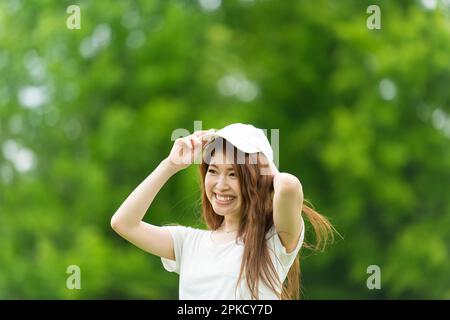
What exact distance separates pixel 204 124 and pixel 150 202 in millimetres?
6918

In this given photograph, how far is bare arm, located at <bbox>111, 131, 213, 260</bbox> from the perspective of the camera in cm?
199

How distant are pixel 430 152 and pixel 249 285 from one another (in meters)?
7.64

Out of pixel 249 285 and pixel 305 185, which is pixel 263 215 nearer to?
pixel 249 285

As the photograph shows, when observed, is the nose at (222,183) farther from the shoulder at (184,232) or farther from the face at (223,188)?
the shoulder at (184,232)

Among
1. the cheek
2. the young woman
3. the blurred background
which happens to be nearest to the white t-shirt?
the young woman

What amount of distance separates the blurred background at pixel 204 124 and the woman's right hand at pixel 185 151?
6.59 metres

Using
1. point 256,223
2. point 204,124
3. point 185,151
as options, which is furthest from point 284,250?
point 204,124

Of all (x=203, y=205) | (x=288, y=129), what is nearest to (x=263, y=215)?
(x=203, y=205)

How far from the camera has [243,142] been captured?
6.46 ft

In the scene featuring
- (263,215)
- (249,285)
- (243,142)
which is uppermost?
(243,142)

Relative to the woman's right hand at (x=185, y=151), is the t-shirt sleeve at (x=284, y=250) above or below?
below

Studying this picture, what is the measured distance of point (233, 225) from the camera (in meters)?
2.07

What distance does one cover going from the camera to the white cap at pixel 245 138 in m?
1.97

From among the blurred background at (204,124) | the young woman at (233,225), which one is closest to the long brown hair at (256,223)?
the young woman at (233,225)
